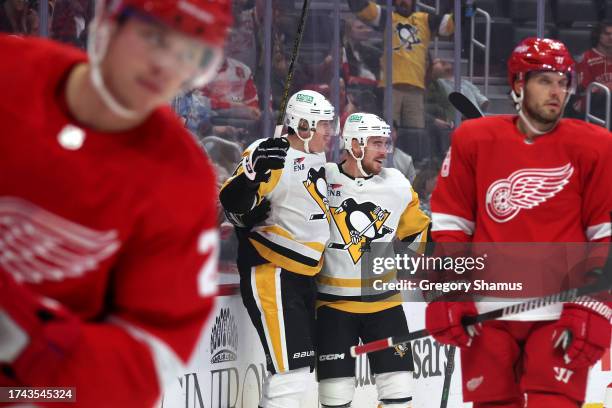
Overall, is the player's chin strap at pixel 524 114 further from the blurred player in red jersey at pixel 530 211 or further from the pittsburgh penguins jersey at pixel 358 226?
the pittsburgh penguins jersey at pixel 358 226

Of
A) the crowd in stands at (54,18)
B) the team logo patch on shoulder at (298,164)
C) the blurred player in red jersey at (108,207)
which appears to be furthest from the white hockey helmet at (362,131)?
the blurred player in red jersey at (108,207)

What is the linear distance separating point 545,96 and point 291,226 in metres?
1.56


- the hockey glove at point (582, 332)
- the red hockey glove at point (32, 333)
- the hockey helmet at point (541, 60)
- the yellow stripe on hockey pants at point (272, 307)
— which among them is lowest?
the yellow stripe on hockey pants at point (272, 307)

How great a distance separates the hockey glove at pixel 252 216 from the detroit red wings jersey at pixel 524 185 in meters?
1.32

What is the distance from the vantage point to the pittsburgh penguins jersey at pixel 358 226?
455 centimetres

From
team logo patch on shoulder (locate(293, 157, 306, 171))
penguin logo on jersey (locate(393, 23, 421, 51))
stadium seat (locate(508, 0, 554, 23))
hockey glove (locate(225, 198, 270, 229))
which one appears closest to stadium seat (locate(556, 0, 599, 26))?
stadium seat (locate(508, 0, 554, 23))

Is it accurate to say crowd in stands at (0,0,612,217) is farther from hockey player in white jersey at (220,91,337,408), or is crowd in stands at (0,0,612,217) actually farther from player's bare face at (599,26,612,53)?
hockey player in white jersey at (220,91,337,408)

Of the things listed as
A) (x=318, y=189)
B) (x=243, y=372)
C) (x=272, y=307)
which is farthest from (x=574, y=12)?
(x=243, y=372)

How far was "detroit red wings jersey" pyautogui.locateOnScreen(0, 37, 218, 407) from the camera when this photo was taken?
1.45 m

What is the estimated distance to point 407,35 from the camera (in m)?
5.74

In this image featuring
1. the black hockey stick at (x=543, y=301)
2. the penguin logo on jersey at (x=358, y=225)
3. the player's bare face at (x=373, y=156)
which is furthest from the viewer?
the player's bare face at (x=373, y=156)

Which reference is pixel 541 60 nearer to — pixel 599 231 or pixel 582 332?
pixel 599 231

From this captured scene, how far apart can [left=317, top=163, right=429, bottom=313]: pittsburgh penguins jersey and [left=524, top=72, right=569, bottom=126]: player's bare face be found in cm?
160

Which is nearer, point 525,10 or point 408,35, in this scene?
Answer: point 408,35
